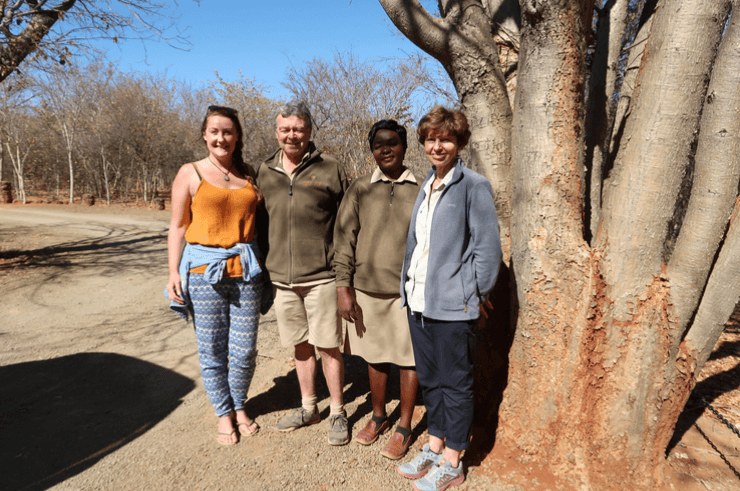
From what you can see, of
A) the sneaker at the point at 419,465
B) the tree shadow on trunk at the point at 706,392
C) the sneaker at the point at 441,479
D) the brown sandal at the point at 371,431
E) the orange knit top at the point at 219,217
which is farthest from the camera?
the tree shadow on trunk at the point at 706,392

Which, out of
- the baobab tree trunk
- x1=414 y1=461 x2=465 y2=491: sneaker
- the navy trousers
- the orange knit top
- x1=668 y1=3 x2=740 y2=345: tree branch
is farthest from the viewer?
the orange knit top

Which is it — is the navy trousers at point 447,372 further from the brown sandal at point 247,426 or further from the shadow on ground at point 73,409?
the shadow on ground at point 73,409

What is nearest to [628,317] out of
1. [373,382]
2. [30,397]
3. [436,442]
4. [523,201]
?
[523,201]

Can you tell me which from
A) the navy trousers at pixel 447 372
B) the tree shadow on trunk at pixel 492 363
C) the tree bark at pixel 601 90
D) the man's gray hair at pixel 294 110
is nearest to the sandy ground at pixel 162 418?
the tree shadow on trunk at pixel 492 363

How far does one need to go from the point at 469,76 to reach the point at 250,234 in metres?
1.66

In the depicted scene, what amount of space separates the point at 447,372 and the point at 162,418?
7.23 feet

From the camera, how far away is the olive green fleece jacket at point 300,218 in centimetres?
257

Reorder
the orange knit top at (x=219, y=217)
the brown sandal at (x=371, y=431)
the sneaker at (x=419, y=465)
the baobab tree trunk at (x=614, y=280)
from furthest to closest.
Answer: the brown sandal at (x=371, y=431) < the orange knit top at (x=219, y=217) < the sneaker at (x=419, y=465) < the baobab tree trunk at (x=614, y=280)

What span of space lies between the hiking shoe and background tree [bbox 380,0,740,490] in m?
1.41

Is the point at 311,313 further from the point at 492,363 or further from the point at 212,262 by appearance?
the point at 492,363

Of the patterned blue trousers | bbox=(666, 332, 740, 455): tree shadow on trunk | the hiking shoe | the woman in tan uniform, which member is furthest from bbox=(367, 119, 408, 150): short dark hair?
bbox=(666, 332, 740, 455): tree shadow on trunk

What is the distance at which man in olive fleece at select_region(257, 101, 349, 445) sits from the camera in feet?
8.40

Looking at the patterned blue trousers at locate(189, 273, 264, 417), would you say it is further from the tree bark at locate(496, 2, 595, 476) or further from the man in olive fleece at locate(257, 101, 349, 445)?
the tree bark at locate(496, 2, 595, 476)

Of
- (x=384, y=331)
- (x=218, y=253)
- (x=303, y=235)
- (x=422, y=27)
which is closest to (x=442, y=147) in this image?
(x=422, y=27)
